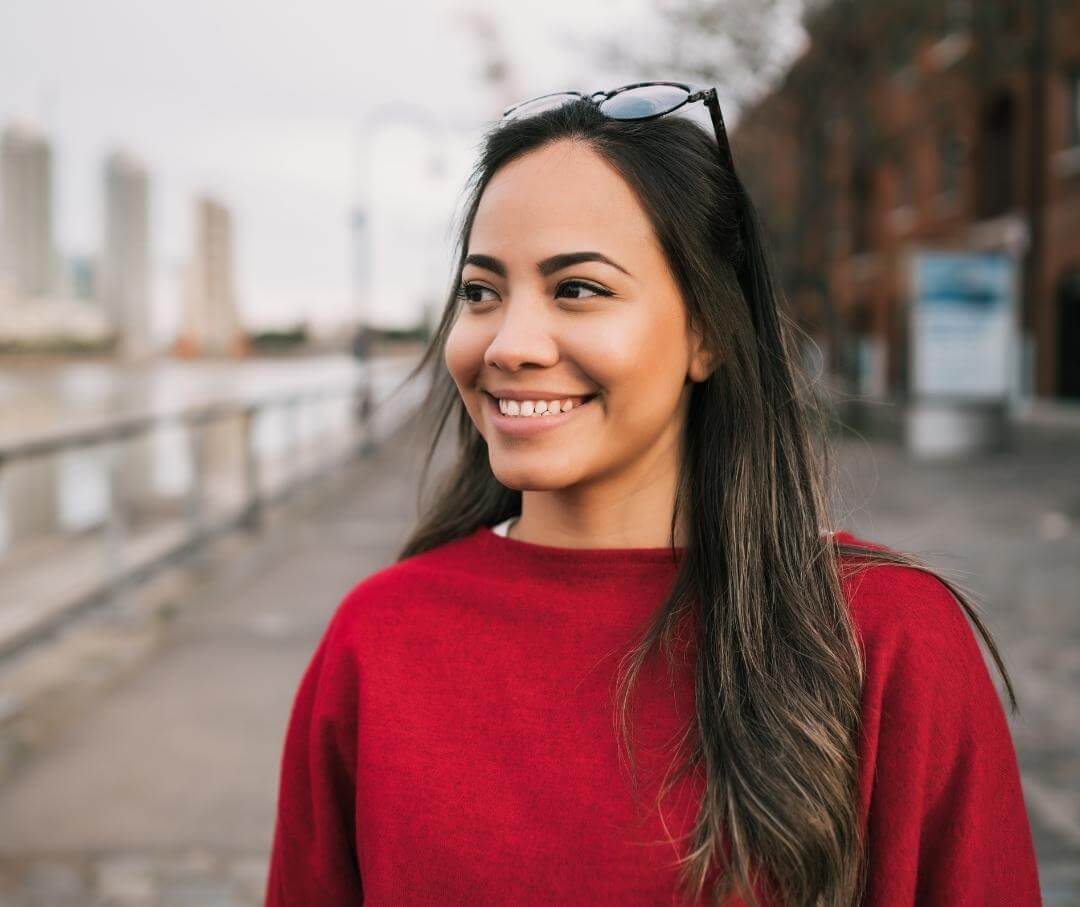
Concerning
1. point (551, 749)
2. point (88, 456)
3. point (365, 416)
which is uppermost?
point (551, 749)

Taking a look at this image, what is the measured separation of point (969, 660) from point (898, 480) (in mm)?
12903

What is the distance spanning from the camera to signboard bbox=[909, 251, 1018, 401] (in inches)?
634

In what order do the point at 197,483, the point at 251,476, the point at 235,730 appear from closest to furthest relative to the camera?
the point at 235,730 → the point at 197,483 → the point at 251,476

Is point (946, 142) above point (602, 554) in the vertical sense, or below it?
above

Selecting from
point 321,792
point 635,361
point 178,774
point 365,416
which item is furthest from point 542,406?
point 365,416

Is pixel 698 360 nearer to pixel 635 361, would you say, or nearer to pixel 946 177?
pixel 635 361

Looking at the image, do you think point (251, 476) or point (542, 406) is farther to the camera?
point (251, 476)

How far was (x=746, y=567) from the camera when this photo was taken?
1.54 metres

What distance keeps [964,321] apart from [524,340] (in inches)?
627

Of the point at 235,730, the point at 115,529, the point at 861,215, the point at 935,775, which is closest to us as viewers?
the point at 935,775

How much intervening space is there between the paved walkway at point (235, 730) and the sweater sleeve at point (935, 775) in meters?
0.42

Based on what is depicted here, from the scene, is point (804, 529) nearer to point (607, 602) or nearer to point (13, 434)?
point (607, 602)

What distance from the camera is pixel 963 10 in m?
16.5

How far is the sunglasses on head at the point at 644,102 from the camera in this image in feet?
5.09
